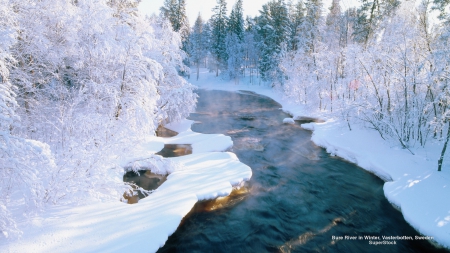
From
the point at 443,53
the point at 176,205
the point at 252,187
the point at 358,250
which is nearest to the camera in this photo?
the point at 358,250

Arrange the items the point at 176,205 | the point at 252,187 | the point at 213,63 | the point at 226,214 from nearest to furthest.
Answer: the point at 176,205 < the point at 226,214 < the point at 252,187 < the point at 213,63

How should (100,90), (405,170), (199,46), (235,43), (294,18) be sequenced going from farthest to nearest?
(199,46) → (235,43) → (294,18) → (405,170) → (100,90)

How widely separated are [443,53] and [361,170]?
21.5 feet

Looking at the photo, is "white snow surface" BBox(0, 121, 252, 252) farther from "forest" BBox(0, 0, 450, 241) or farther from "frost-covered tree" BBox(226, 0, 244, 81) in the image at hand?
"frost-covered tree" BBox(226, 0, 244, 81)

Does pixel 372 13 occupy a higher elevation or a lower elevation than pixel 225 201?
higher

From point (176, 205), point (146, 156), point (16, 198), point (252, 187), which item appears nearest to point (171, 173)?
point (146, 156)

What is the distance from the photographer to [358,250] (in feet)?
24.6

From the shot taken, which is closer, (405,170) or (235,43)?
(405,170)

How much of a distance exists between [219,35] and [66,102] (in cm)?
5082

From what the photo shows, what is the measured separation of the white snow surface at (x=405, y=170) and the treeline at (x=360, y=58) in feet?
2.31

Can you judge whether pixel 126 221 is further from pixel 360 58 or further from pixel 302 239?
pixel 360 58

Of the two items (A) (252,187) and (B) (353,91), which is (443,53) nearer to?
(A) (252,187)

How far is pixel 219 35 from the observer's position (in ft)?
180

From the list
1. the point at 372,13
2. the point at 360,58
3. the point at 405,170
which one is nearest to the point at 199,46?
the point at 372,13
